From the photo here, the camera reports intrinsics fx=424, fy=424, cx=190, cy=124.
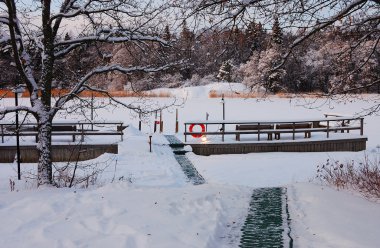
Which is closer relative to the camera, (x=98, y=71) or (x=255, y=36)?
(x=255, y=36)

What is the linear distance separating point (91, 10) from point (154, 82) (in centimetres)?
225

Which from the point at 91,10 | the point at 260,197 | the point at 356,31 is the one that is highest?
the point at 91,10

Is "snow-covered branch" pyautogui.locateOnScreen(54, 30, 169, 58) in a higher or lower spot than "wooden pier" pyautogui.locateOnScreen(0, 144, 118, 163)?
higher

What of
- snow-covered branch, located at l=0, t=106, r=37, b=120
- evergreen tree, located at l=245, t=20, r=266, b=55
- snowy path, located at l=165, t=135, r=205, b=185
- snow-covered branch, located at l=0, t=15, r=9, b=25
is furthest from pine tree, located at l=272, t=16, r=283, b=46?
snowy path, located at l=165, t=135, r=205, b=185

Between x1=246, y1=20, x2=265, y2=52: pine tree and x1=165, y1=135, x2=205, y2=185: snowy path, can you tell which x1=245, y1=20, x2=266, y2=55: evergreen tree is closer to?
x1=246, y1=20, x2=265, y2=52: pine tree

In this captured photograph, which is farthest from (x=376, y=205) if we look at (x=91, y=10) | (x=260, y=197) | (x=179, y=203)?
(x=91, y=10)

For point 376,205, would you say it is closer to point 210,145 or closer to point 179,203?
point 179,203

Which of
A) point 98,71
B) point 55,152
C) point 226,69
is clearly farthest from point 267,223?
point 226,69

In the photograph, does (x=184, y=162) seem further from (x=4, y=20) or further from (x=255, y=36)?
(x=255, y=36)

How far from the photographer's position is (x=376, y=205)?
7.36 m

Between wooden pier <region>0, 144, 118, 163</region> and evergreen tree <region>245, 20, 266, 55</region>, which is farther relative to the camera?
wooden pier <region>0, 144, 118, 163</region>

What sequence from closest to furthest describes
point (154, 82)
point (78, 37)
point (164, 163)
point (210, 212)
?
1. point (210, 212)
2. point (78, 37)
3. point (154, 82)
4. point (164, 163)

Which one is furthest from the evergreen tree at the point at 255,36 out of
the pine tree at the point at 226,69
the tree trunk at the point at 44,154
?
the tree trunk at the point at 44,154

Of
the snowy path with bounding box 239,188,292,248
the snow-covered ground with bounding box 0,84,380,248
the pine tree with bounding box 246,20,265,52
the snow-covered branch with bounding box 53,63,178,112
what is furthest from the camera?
the snow-covered branch with bounding box 53,63,178,112
